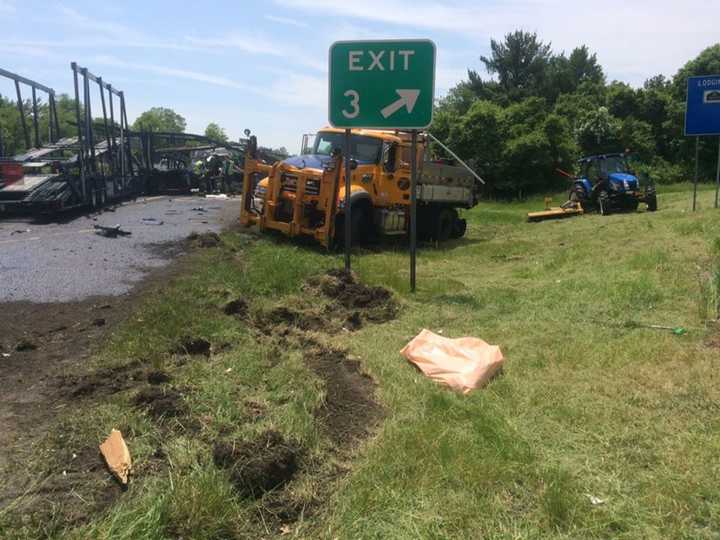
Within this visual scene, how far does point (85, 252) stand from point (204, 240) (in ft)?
6.88

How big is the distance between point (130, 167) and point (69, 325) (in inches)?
691

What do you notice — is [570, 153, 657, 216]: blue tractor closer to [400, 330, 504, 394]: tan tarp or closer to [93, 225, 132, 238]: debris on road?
[93, 225, 132, 238]: debris on road

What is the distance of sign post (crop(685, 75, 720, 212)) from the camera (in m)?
14.2

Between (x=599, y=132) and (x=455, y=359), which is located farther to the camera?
(x=599, y=132)

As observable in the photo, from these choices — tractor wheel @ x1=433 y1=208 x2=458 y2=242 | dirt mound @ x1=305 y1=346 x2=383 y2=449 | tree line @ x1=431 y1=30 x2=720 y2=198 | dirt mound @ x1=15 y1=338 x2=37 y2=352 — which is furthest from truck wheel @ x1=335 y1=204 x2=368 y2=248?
tree line @ x1=431 y1=30 x2=720 y2=198

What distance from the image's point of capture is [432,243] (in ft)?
47.1

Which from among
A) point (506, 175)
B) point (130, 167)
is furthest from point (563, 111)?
point (130, 167)

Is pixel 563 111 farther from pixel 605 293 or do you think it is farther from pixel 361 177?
pixel 605 293

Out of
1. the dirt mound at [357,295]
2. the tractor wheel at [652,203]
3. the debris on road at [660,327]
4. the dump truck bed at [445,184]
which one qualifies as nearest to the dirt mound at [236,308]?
the dirt mound at [357,295]

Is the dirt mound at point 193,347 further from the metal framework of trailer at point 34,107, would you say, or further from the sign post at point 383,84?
the metal framework of trailer at point 34,107

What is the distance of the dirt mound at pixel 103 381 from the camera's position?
407 cm

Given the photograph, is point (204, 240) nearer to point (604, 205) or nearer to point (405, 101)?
point (405, 101)

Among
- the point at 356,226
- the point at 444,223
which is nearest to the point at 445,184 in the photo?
the point at 444,223

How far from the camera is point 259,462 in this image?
3.02m
